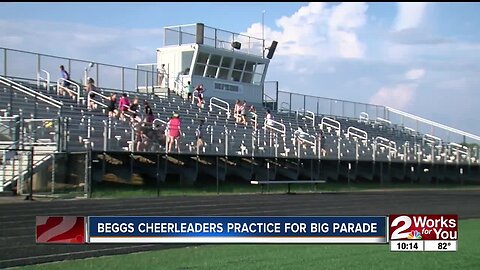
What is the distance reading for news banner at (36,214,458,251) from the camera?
8.73m

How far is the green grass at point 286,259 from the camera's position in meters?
10.8

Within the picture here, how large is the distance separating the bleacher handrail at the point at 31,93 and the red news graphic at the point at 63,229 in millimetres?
18880

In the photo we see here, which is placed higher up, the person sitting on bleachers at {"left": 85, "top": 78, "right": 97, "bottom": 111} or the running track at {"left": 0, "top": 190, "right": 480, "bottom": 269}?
the person sitting on bleachers at {"left": 85, "top": 78, "right": 97, "bottom": 111}

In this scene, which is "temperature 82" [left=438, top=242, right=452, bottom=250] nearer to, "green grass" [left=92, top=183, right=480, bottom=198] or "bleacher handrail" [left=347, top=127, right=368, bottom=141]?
"green grass" [left=92, top=183, right=480, bottom=198]

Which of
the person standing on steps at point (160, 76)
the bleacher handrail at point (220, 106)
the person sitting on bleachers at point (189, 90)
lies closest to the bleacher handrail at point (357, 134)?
the bleacher handrail at point (220, 106)

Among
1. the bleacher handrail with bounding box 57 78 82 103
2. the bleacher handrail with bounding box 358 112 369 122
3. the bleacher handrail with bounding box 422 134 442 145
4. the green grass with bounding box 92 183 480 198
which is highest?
the bleacher handrail with bounding box 57 78 82 103

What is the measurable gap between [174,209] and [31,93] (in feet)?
37.9

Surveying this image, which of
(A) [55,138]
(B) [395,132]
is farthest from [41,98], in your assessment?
(B) [395,132]

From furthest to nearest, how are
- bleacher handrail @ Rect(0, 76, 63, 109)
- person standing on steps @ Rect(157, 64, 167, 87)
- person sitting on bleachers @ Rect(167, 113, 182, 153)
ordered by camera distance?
person standing on steps @ Rect(157, 64, 167, 87) < bleacher handrail @ Rect(0, 76, 63, 109) < person sitting on bleachers @ Rect(167, 113, 182, 153)

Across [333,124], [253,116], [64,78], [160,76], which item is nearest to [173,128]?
[64,78]

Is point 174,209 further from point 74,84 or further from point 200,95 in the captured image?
point 200,95

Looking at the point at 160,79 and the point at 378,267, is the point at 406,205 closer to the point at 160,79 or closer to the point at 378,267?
the point at 378,267

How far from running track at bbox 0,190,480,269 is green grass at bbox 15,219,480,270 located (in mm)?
889

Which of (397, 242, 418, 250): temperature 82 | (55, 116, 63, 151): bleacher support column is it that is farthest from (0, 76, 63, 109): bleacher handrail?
(397, 242, 418, 250): temperature 82
